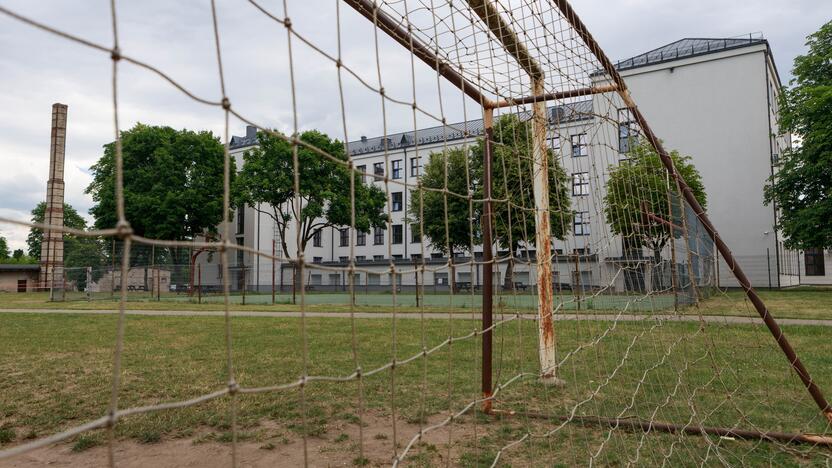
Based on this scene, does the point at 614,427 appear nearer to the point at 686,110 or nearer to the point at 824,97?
the point at 824,97

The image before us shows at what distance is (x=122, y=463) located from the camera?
2863 millimetres

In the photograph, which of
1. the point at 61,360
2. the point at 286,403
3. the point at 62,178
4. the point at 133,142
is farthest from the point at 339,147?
the point at 286,403

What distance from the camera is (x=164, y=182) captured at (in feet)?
93.9

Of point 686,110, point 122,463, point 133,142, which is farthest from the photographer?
point 133,142

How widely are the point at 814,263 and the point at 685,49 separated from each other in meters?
14.2

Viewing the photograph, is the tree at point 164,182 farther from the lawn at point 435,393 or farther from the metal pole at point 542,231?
the metal pole at point 542,231

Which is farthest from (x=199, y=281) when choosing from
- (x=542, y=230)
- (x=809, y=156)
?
(x=809, y=156)

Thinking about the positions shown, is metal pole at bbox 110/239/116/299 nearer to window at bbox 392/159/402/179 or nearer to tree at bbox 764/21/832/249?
window at bbox 392/159/402/179

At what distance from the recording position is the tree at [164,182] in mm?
27922

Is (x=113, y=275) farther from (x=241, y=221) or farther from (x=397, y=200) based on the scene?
(x=397, y=200)

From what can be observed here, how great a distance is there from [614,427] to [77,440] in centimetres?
322

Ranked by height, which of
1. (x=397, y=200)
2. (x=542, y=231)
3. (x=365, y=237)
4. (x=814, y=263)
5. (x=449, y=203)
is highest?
(x=397, y=200)

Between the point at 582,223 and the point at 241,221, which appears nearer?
the point at 582,223

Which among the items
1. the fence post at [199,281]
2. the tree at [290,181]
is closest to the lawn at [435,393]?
the fence post at [199,281]
